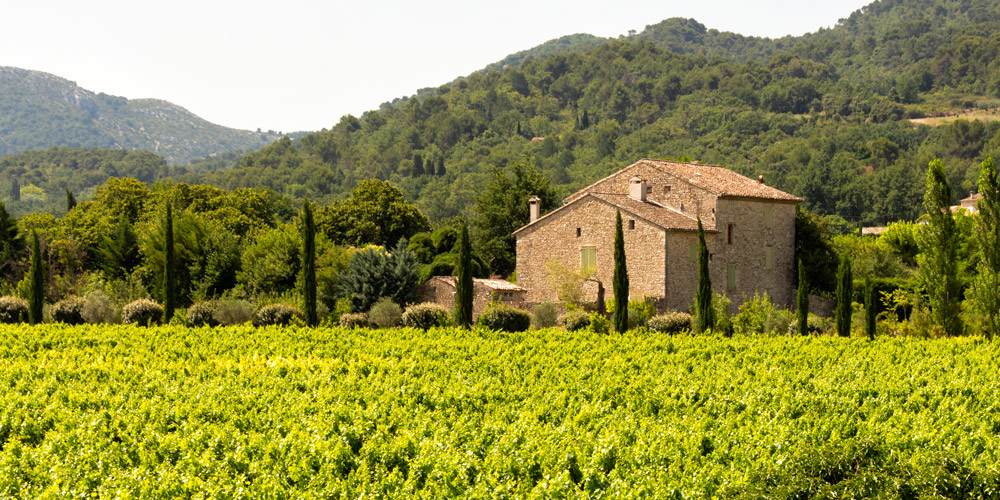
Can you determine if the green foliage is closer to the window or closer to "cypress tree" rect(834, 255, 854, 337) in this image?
"cypress tree" rect(834, 255, 854, 337)

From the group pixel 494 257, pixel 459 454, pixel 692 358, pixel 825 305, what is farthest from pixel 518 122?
pixel 459 454

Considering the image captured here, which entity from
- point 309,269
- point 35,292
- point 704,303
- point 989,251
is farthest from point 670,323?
point 35,292

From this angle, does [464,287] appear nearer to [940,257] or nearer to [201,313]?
[201,313]

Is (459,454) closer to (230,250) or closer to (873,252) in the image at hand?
(230,250)

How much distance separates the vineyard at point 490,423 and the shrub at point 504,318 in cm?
902

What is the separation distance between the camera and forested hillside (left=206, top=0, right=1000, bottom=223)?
90.2 meters

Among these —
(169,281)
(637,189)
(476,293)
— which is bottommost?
(476,293)

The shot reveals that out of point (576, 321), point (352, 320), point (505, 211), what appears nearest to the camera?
point (576, 321)

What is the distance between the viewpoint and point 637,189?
39312 millimetres

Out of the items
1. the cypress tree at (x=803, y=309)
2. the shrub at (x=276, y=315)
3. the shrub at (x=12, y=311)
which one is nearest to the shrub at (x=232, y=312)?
the shrub at (x=276, y=315)

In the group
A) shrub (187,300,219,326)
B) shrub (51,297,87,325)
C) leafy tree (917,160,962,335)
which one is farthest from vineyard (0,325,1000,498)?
shrub (51,297,87,325)

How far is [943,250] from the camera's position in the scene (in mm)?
29344

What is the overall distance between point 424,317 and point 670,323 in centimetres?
860

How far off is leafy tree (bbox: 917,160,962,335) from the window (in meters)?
12.9
